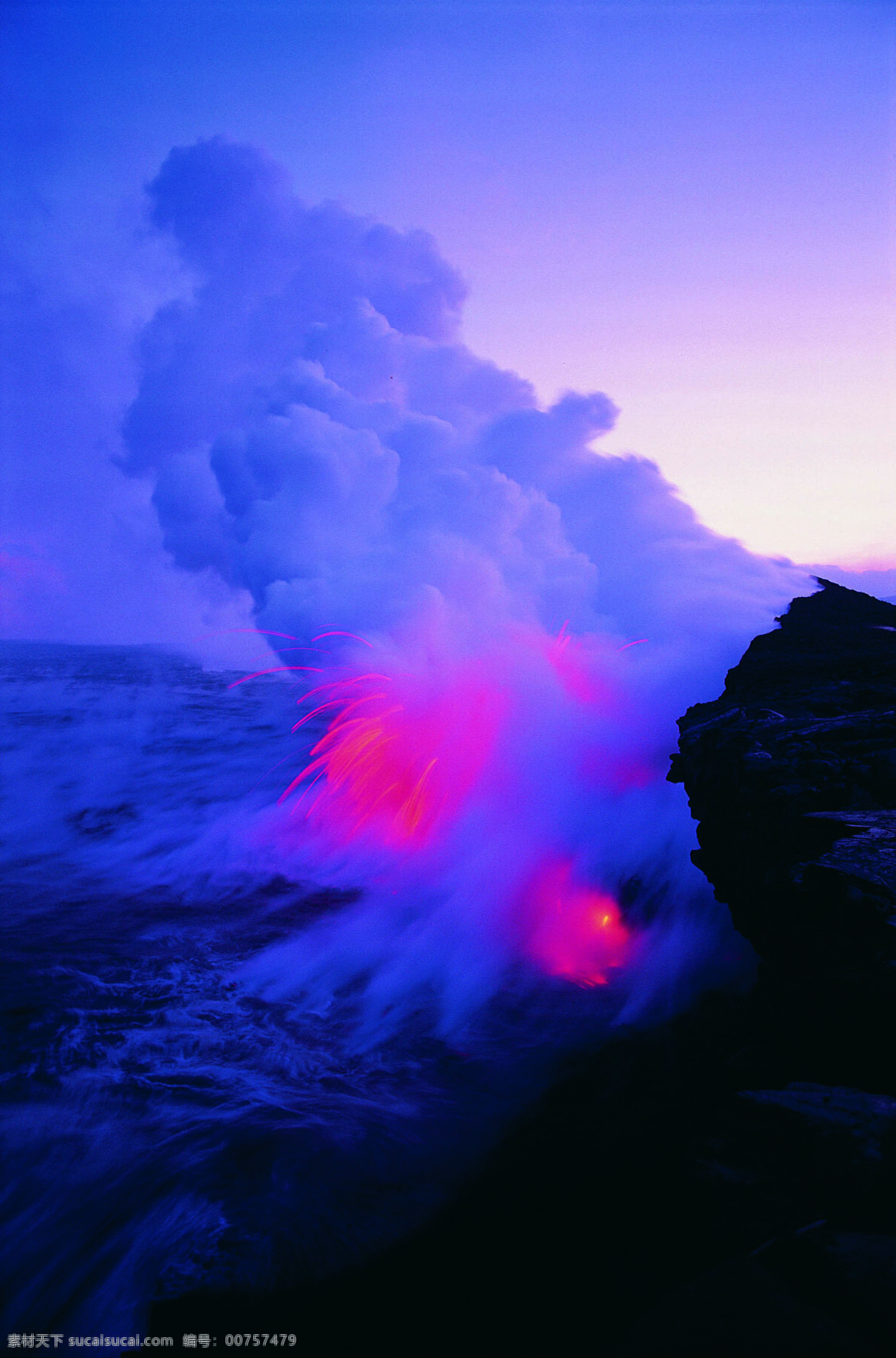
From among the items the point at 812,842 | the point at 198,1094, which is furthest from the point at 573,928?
the point at 198,1094

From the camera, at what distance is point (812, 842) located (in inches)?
376

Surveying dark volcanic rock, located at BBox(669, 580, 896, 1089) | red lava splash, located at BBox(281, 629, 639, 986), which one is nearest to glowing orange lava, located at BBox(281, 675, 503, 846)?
red lava splash, located at BBox(281, 629, 639, 986)

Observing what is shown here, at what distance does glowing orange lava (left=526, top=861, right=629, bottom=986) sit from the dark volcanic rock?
14.6 feet

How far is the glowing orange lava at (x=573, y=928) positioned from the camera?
1585 centimetres

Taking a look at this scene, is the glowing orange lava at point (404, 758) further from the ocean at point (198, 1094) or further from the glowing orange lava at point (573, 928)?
the glowing orange lava at point (573, 928)

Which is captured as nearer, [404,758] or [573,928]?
[573,928]

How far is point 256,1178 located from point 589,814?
731 inches

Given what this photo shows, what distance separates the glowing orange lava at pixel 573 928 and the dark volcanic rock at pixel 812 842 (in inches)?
175

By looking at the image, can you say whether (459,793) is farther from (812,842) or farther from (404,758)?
(812,842)

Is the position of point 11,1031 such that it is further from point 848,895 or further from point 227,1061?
point 848,895

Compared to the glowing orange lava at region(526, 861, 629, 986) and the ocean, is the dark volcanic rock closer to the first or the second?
the glowing orange lava at region(526, 861, 629, 986)

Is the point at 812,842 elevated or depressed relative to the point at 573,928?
elevated

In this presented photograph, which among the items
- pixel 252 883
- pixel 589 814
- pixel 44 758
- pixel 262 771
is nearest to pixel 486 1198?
pixel 252 883

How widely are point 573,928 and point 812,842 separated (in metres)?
10.2
